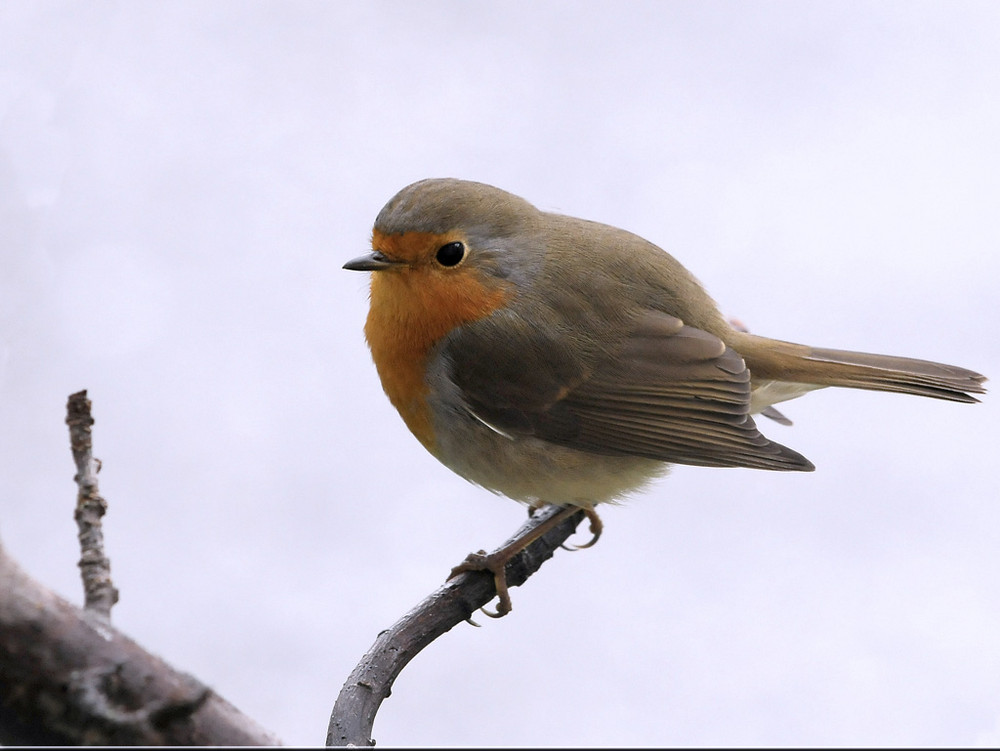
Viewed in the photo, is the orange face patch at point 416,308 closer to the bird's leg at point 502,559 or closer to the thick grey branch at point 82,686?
the bird's leg at point 502,559

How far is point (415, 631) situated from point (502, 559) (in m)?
0.33

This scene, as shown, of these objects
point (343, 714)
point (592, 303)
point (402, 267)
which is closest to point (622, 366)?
point (592, 303)

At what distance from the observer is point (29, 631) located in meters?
1.04

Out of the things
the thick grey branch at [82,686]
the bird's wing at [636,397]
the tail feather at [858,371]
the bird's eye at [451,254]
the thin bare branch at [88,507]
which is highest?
the tail feather at [858,371]

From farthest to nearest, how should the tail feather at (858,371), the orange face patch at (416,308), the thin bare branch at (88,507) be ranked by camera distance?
the tail feather at (858,371) → the orange face patch at (416,308) → the thin bare branch at (88,507)

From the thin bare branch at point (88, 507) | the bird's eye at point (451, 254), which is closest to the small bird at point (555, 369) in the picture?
the bird's eye at point (451, 254)

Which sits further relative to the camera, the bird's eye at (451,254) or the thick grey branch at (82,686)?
the bird's eye at (451,254)

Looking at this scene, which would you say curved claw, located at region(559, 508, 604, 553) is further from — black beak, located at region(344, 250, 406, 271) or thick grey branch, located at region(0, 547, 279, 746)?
thick grey branch, located at region(0, 547, 279, 746)

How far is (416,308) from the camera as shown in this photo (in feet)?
7.16

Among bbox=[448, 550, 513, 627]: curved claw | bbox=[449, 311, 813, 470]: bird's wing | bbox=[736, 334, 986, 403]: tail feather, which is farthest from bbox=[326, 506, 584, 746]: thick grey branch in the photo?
bbox=[736, 334, 986, 403]: tail feather

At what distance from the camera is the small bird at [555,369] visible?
2.20 meters

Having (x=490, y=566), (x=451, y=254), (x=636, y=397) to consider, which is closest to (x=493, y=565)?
(x=490, y=566)

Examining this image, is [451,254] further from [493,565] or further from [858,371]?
[858,371]

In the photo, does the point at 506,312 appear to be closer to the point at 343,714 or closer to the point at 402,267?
the point at 402,267
